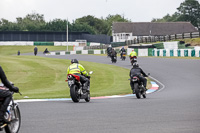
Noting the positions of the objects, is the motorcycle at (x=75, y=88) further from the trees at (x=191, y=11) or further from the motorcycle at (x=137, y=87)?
the trees at (x=191, y=11)

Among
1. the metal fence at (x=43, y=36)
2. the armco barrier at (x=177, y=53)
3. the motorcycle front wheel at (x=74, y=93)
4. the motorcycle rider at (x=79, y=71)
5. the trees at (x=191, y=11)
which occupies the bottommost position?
the motorcycle front wheel at (x=74, y=93)

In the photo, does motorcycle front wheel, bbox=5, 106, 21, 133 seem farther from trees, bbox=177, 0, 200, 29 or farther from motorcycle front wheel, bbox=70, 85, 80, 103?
trees, bbox=177, 0, 200, 29

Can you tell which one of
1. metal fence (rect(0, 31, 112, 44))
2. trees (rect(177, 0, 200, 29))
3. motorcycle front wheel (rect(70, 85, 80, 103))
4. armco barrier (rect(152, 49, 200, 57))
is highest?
trees (rect(177, 0, 200, 29))

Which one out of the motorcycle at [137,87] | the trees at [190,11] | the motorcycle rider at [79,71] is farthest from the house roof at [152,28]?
the motorcycle rider at [79,71]

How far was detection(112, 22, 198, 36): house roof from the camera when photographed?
130m

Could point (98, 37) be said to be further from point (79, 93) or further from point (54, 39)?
point (79, 93)

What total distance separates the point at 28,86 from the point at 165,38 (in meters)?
43.5

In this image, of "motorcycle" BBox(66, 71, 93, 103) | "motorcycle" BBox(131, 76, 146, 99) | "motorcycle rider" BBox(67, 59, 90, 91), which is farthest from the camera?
"motorcycle" BBox(131, 76, 146, 99)

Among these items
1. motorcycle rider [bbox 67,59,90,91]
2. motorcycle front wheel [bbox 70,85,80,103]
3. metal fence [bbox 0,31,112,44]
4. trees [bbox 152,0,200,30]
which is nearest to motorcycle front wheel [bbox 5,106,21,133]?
motorcycle front wheel [bbox 70,85,80,103]

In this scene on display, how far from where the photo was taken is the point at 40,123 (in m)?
9.05

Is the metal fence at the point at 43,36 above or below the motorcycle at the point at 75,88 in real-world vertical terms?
above

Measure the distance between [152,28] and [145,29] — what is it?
6.46ft

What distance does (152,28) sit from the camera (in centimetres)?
13175

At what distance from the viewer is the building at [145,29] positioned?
13038cm
